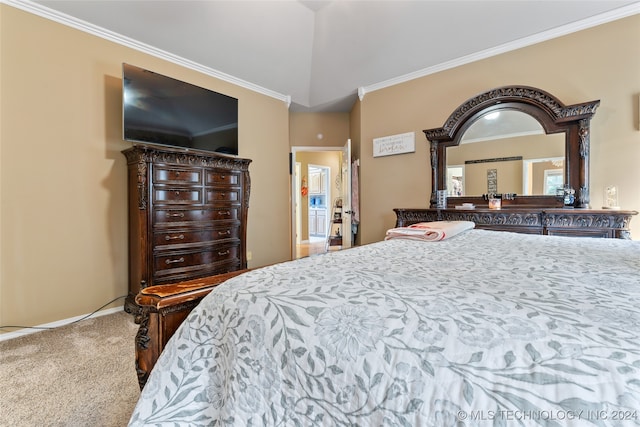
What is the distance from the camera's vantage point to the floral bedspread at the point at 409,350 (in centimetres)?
42

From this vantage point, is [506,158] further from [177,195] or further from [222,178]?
[177,195]

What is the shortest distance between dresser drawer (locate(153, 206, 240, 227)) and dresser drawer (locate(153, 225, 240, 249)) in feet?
0.27

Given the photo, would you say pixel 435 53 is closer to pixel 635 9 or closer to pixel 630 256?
pixel 635 9

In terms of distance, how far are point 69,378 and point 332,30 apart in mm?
4025

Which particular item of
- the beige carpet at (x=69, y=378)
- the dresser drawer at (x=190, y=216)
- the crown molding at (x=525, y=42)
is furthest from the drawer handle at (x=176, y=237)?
the crown molding at (x=525, y=42)

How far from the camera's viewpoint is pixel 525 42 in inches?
116

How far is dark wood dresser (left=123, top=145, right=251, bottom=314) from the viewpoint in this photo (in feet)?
8.36

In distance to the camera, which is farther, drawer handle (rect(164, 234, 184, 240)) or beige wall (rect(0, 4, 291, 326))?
drawer handle (rect(164, 234, 184, 240))

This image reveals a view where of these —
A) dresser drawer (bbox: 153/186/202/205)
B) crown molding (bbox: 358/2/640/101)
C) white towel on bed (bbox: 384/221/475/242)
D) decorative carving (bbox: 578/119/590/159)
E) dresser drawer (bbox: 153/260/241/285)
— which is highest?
crown molding (bbox: 358/2/640/101)

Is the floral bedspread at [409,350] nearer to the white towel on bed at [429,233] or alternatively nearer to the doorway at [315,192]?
the white towel on bed at [429,233]

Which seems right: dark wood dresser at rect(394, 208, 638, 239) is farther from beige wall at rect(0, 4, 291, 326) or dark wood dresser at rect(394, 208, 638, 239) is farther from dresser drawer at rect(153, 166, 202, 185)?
beige wall at rect(0, 4, 291, 326)

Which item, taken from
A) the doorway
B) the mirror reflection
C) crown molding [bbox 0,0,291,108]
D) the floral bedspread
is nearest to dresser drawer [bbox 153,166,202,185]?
crown molding [bbox 0,0,291,108]

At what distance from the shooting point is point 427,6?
9.66ft

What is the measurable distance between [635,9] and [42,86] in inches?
201
